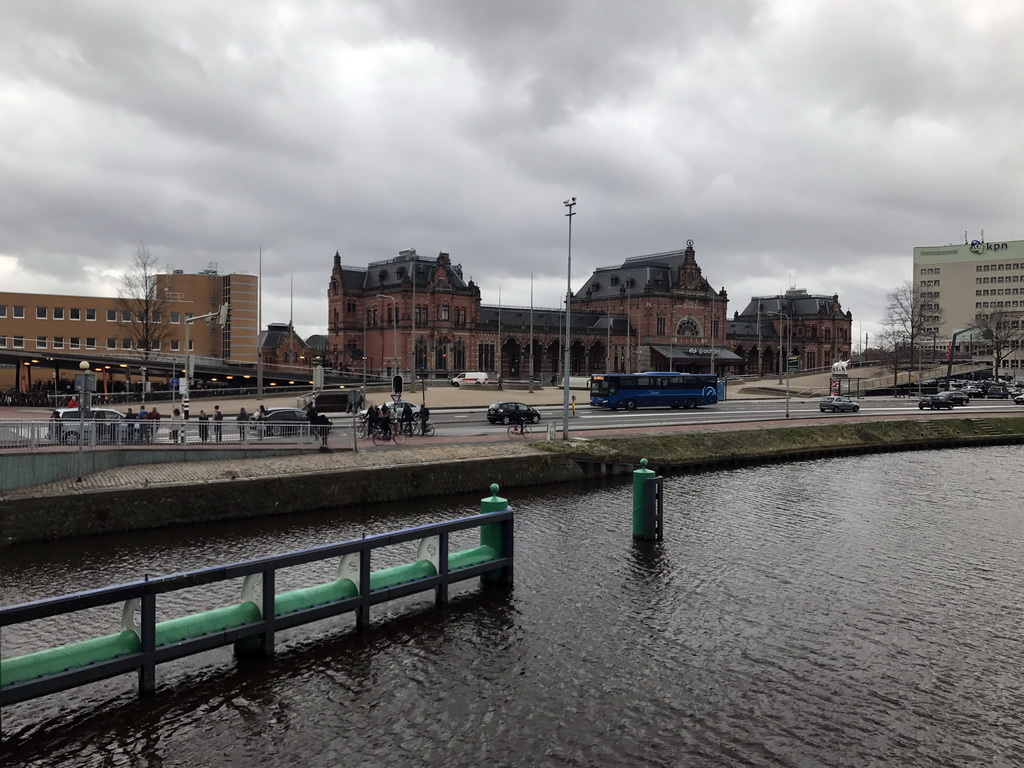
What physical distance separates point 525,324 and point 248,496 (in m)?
85.6

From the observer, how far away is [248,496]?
26.6 m

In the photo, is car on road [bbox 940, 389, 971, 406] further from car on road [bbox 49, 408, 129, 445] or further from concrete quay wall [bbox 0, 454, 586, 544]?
car on road [bbox 49, 408, 129, 445]

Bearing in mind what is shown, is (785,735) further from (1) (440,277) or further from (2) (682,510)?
(1) (440,277)

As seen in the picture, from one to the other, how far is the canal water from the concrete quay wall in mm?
860

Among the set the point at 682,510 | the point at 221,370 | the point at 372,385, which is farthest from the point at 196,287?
the point at 682,510

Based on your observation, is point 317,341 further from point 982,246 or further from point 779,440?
point 982,246

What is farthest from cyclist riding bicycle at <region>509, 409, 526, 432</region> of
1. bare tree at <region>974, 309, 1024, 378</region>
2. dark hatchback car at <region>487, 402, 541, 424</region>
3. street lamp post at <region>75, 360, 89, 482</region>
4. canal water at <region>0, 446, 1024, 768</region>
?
bare tree at <region>974, 309, 1024, 378</region>

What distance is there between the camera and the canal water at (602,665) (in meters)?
11.6

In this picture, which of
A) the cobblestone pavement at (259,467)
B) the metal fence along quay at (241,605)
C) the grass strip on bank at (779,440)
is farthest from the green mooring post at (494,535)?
the grass strip on bank at (779,440)

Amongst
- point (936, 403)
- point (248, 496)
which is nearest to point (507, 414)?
point (248, 496)

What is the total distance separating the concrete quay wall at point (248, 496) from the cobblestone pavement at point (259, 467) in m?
0.42

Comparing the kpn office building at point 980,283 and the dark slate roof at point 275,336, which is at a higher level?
the kpn office building at point 980,283

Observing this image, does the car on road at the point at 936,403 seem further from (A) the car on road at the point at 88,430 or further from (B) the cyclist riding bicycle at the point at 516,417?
(A) the car on road at the point at 88,430

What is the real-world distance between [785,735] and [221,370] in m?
76.7
